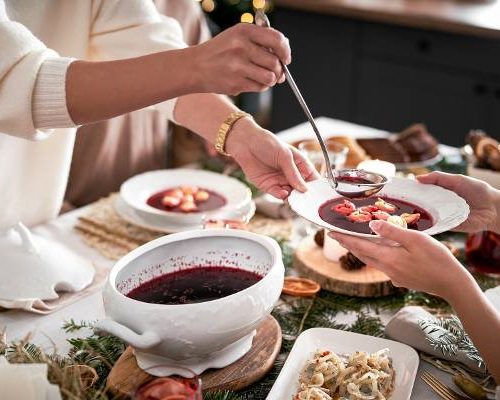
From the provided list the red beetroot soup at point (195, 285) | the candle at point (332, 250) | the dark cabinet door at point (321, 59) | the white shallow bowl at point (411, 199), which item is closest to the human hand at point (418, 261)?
the white shallow bowl at point (411, 199)

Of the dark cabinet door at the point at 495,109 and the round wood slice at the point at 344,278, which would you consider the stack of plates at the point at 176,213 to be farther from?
the dark cabinet door at the point at 495,109

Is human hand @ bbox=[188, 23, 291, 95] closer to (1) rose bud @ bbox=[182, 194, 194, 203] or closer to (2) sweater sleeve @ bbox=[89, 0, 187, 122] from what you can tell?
(2) sweater sleeve @ bbox=[89, 0, 187, 122]

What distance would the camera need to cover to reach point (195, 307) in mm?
1023

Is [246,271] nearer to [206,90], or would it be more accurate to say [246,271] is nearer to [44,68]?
[206,90]

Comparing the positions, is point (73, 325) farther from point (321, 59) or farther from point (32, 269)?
point (321, 59)

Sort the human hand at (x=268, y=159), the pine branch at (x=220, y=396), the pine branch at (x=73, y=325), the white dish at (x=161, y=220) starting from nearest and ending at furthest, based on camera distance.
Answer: the pine branch at (x=220, y=396) < the pine branch at (x=73, y=325) < the human hand at (x=268, y=159) < the white dish at (x=161, y=220)

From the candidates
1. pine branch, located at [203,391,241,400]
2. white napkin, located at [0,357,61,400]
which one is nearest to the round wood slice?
pine branch, located at [203,391,241,400]

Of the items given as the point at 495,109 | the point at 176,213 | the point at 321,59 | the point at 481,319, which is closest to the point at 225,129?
the point at 176,213

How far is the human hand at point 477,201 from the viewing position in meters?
1.33

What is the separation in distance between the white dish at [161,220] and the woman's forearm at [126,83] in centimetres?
44

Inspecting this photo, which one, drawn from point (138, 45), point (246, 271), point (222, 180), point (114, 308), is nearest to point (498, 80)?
point (222, 180)

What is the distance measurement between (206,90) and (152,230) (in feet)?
1.91

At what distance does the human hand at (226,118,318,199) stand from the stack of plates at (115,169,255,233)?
0.64 feet

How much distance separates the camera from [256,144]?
1445mm
